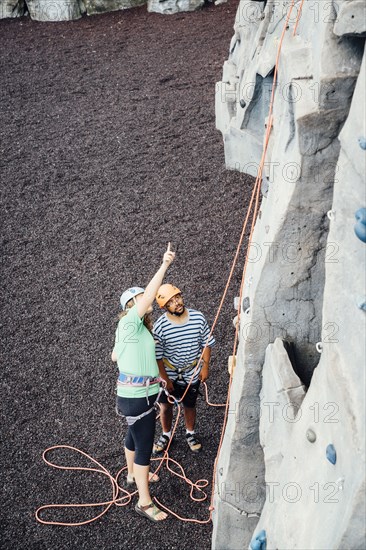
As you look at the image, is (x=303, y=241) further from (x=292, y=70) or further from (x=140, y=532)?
(x=140, y=532)

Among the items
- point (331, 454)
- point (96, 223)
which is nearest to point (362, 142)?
point (331, 454)

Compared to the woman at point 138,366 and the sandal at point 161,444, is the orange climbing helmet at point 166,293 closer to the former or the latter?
the woman at point 138,366

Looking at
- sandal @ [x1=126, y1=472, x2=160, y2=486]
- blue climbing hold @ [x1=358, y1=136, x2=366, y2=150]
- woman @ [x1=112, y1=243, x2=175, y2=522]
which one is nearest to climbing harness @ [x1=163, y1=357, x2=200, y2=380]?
woman @ [x1=112, y1=243, x2=175, y2=522]

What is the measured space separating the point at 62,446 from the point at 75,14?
10153mm

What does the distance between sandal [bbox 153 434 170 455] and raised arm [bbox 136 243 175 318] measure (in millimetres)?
1547

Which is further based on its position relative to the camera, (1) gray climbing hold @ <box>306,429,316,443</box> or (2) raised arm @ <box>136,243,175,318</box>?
(2) raised arm @ <box>136,243,175,318</box>

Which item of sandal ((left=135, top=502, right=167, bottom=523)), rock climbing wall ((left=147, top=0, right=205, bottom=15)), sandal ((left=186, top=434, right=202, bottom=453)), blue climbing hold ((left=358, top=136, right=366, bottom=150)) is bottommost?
sandal ((left=135, top=502, right=167, bottom=523))

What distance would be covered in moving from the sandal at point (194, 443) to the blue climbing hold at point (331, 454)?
2.85 m

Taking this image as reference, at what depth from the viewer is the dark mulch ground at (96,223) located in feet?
19.3

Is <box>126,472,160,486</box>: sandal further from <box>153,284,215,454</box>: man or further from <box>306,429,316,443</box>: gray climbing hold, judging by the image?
<box>306,429,316,443</box>: gray climbing hold

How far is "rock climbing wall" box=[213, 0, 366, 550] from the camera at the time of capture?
3.12m

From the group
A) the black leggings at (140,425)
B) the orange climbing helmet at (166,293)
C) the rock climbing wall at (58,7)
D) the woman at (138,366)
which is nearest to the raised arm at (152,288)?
the woman at (138,366)

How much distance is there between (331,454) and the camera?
3.22 m

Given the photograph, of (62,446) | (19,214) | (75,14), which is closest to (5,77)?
(75,14)
